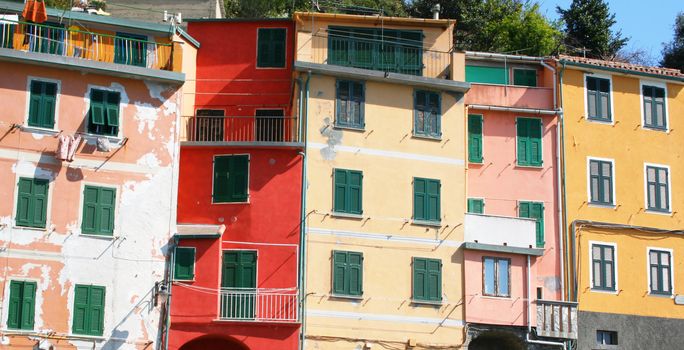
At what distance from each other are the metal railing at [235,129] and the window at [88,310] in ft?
24.9

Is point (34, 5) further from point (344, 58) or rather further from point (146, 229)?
point (344, 58)

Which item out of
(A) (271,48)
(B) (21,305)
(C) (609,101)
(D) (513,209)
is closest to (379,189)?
(D) (513,209)

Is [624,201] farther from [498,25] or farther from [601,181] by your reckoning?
[498,25]

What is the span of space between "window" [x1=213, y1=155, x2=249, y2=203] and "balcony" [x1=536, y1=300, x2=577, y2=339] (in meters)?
11.3

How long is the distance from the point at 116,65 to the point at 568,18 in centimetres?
2928

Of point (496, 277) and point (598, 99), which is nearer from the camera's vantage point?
point (496, 277)

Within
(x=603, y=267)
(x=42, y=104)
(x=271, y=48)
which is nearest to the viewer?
(x=42, y=104)

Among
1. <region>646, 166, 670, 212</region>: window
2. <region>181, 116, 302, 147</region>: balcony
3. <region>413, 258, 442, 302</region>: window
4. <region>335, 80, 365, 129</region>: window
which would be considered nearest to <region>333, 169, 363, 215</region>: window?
<region>335, 80, 365, 129</region>: window

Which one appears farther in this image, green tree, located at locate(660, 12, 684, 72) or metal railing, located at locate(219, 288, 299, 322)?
green tree, located at locate(660, 12, 684, 72)

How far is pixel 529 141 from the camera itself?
44.1m

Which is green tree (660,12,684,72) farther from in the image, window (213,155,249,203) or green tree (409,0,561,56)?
window (213,155,249,203)

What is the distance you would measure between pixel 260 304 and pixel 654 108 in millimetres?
18005

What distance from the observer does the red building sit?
1506 inches

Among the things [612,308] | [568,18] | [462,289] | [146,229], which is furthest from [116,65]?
[568,18]
